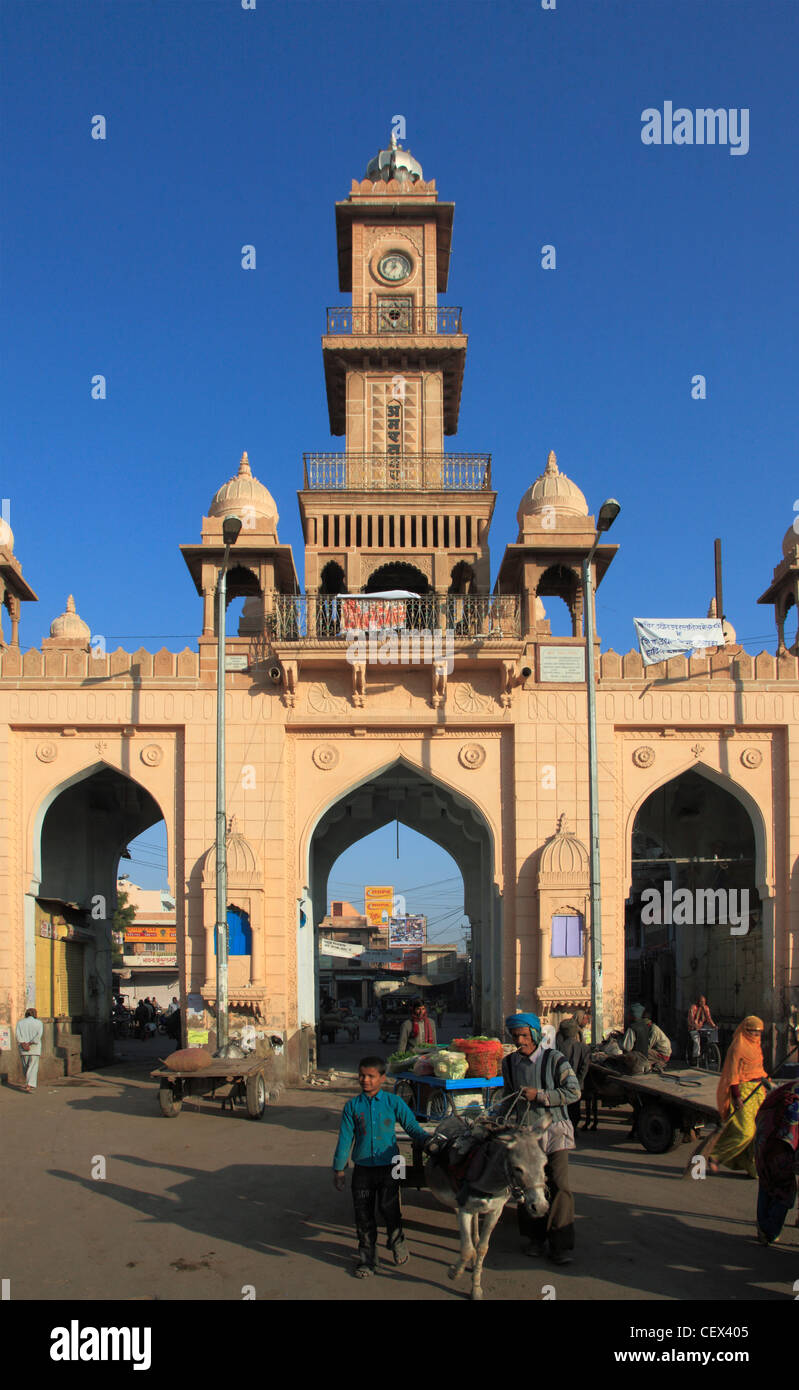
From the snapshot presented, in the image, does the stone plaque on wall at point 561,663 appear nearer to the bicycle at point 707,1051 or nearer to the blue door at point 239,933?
the bicycle at point 707,1051

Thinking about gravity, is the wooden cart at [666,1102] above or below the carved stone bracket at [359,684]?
below

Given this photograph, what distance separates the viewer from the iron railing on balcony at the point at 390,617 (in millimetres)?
19344

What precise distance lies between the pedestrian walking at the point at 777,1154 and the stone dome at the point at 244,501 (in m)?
15.4

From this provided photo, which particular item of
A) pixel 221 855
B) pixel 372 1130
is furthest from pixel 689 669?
pixel 372 1130

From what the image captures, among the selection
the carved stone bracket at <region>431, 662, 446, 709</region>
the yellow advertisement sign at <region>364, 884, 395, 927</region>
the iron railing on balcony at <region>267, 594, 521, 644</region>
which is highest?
the iron railing on balcony at <region>267, 594, 521, 644</region>

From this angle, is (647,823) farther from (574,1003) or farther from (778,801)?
(574,1003)

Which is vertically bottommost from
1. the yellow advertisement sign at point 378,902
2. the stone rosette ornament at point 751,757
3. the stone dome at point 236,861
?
the yellow advertisement sign at point 378,902

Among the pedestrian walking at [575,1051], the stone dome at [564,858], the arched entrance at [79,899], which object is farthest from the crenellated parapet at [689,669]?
the arched entrance at [79,899]

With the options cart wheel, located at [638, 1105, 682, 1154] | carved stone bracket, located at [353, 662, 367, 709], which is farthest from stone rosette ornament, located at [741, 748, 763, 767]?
cart wheel, located at [638, 1105, 682, 1154]

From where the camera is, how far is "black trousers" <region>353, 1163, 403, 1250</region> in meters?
6.95

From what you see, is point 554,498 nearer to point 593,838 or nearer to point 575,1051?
point 593,838

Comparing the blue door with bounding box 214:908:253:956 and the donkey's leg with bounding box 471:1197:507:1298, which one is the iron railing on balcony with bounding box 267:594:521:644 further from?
the donkey's leg with bounding box 471:1197:507:1298

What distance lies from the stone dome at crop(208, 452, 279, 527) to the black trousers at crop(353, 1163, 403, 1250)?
49.7ft
